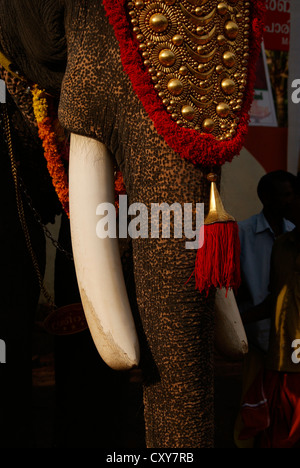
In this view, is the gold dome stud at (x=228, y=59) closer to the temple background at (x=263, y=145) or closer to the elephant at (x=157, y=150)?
the elephant at (x=157, y=150)

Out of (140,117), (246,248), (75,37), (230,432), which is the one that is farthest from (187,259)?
(230,432)

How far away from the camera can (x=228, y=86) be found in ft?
2.74

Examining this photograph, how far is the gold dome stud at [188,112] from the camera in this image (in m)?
0.82

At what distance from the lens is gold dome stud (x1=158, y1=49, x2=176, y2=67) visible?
0.81 metres

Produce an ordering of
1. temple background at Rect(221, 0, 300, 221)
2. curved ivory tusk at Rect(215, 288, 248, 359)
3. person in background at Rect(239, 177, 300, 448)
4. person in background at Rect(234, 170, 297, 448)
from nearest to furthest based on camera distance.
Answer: curved ivory tusk at Rect(215, 288, 248, 359) < person in background at Rect(239, 177, 300, 448) < person in background at Rect(234, 170, 297, 448) < temple background at Rect(221, 0, 300, 221)

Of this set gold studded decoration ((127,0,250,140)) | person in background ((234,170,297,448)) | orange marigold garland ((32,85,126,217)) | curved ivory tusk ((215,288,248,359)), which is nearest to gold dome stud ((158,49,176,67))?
gold studded decoration ((127,0,250,140))

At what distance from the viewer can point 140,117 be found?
2.74 ft

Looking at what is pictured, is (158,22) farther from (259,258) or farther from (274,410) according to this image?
(274,410)

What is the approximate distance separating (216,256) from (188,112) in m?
0.21

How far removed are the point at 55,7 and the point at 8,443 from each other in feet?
2.80

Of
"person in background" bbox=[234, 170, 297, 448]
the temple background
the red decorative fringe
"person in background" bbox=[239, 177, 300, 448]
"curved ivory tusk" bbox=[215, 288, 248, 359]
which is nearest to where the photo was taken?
the red decorative fringe

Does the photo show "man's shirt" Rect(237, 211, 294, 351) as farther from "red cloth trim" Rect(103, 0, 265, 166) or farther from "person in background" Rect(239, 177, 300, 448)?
"red cloth trim" Rect(103, 0, 265, 166)
